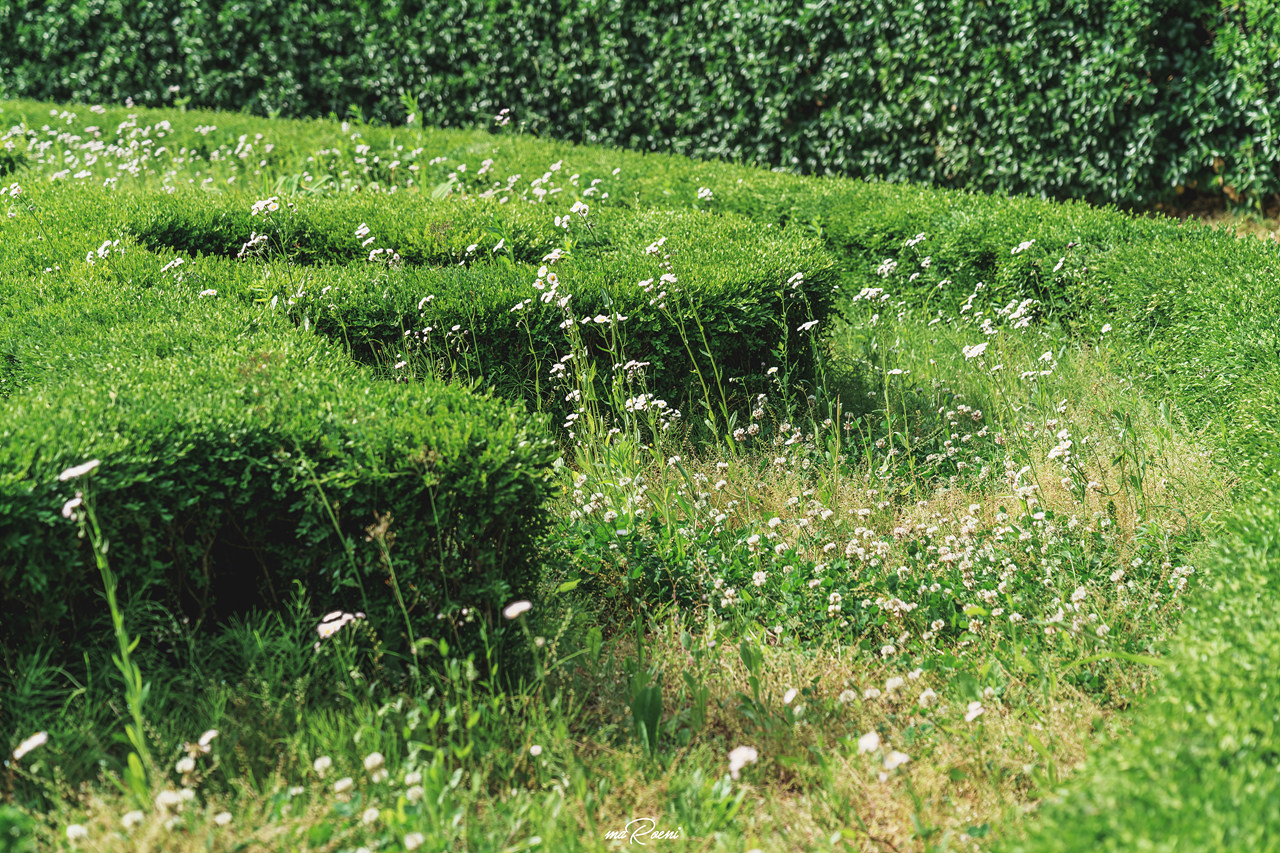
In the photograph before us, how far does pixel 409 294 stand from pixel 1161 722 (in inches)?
146

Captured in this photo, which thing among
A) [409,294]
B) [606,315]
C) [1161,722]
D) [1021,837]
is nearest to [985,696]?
[1021,837]

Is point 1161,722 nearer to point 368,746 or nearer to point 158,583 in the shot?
point 368,746

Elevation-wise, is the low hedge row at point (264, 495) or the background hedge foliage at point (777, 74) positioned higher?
the background hedge foliage at point (777, 74)

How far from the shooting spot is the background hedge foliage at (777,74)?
27.3ft

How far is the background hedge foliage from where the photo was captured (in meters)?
8.34

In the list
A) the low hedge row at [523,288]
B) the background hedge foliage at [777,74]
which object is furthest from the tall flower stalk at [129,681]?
the background hedge foliage at [777,74]

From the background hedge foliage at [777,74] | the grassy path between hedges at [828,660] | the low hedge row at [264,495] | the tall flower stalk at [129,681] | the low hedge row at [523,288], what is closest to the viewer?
the tall flower stalk at [129,681]

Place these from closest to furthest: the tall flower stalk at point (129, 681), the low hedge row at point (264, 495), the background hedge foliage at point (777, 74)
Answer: the tall flower stalk at point (129, 681) → the low hedge row at point (264, 495) → the background hedge foliage at point (777, 74)

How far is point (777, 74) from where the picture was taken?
9.99 meters

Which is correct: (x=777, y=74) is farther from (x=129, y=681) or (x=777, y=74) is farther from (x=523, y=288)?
(x=129, y=681)

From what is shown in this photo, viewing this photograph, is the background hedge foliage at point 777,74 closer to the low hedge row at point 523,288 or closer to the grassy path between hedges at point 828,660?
the grassy path between hedges at point 828,660

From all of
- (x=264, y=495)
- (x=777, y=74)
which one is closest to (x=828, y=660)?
(x=264, y=495)

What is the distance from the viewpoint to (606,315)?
194 inches

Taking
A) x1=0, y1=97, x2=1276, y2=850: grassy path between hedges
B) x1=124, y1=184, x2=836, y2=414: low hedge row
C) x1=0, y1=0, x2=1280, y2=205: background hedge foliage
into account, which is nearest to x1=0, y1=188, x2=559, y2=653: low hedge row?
x1=0, y1=97, x2=1276, y2=850: grassy path between hedges
